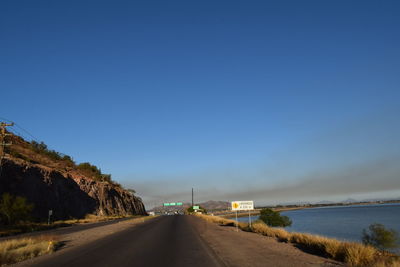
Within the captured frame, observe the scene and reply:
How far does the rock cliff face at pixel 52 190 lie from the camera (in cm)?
4417

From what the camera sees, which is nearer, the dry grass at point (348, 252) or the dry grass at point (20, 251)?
the dry grass at point (348, 252)

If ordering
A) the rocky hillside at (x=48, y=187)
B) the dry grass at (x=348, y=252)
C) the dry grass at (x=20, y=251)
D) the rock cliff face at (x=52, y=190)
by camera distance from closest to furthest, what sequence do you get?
1. the dry grass at (x=348, y=252)
2. the dry grass at (x=20, y=251)
3. the rock cliff face at (x=52, y=190)
4. the rocky hillside at (x=48, y=187)

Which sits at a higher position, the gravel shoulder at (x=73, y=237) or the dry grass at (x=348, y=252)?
the dry grass at (x=348, y=252)

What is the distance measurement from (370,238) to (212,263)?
2976 centimetres

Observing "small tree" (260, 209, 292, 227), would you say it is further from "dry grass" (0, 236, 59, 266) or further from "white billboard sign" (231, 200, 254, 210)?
"dry grass" (0, 236, 59, 266)

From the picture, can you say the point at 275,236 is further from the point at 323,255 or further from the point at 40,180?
the point at 40,180

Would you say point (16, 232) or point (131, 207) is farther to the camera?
point (131, 207)

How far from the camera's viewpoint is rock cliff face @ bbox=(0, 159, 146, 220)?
44166mm

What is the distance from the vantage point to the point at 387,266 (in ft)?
27.9

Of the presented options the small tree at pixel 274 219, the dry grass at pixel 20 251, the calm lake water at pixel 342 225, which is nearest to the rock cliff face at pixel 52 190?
the dry grass at pixel 20 251

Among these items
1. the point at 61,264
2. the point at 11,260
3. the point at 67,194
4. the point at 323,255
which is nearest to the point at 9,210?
the point at 67,194

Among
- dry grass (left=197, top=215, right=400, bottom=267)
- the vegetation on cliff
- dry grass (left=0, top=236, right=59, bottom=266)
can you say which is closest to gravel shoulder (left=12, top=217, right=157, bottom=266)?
dry grass (left=0, top=236, right=59, bottom=266)

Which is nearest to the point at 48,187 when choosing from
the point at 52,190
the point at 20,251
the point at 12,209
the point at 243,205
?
the point at 52,190

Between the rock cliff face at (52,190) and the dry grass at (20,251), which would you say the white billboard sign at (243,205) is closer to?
the dry grass at (20,251)
